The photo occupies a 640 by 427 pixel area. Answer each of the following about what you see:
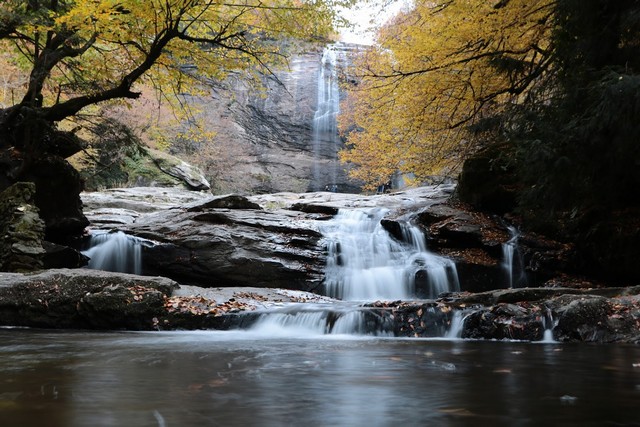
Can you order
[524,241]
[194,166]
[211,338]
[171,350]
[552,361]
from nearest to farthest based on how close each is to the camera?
1. [552,361]
2. [171,350]
3. [211,338]
4. [524,241]
5. [194,166]

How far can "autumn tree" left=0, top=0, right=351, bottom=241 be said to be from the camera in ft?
29.7

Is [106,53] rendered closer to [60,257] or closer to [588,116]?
[60,257]

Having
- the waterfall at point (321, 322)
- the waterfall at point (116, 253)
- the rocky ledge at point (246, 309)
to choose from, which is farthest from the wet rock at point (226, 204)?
the waterfall at point (321, 322)

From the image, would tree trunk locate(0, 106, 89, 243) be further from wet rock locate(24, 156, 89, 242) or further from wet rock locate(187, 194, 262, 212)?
wet rock locate(187, 194, 262, 212)

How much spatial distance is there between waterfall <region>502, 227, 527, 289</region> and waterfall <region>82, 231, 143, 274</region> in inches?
323

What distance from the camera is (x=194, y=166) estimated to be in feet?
90.1

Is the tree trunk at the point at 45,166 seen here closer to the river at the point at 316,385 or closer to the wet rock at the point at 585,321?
the river at the point at 316,385

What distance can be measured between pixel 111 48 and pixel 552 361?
11584 millimetres

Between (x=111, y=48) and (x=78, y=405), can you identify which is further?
(x=111, y=48)

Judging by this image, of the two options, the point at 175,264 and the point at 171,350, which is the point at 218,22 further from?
the point at 171,350

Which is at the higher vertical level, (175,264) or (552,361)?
(175,264)

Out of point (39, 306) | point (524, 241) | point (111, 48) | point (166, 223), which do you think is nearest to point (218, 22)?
point (111, 48)

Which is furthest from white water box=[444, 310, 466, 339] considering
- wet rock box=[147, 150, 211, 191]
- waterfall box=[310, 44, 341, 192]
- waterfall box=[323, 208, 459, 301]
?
waterfall box=[310, 44, 341, 192]

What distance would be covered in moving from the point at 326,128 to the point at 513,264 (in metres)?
23.7
